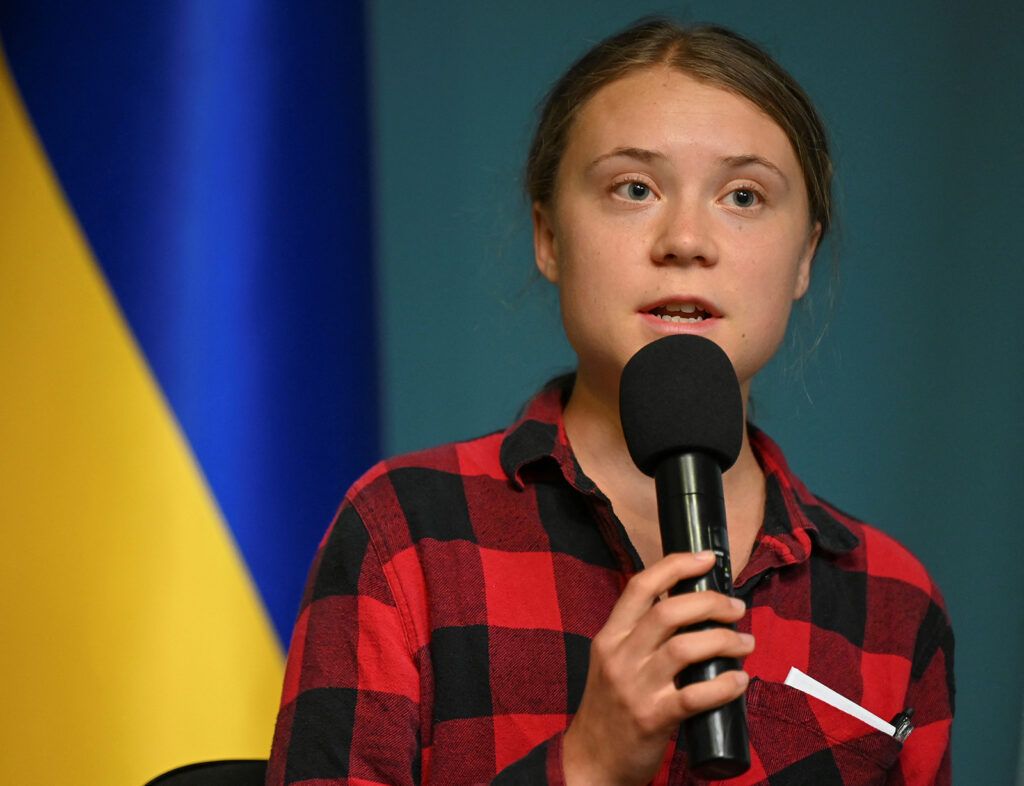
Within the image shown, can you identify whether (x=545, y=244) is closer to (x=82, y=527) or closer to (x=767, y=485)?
(x=767, y=485)

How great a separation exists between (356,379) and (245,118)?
363 mm

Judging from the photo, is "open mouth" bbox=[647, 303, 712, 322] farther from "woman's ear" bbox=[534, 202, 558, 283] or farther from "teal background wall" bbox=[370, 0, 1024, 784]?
"teal background wall" bbox=[370, 0, 1024, 784]

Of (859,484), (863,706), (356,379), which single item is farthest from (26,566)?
(859,484)

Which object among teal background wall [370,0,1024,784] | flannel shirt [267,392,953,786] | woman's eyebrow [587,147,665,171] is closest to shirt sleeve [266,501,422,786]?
flannel shirt [267,392,953,786]

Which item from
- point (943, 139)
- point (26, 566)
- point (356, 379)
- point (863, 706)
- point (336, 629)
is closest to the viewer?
point (336, 629)

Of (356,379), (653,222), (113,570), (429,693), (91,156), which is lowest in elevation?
(429,693)

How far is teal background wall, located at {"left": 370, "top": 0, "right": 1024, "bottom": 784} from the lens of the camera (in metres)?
2.11

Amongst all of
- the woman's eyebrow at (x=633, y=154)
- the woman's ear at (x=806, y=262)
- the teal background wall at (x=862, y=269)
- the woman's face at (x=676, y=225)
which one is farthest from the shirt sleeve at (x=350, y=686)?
the teal background wall at (x=862, y=269)

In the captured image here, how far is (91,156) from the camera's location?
1428mm

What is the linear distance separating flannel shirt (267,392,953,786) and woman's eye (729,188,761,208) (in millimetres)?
288

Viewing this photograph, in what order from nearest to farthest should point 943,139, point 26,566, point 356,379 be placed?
point 26,566 → point 356,379 → point 943,139

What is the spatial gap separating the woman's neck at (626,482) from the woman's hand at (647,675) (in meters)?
0.34

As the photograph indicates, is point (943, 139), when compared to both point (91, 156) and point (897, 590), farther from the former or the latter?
point (91, 156)

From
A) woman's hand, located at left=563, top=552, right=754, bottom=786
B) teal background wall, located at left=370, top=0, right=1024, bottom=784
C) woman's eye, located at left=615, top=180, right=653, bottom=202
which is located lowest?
woman's hand, located at left=563, top=552, right=754, bottom=786
